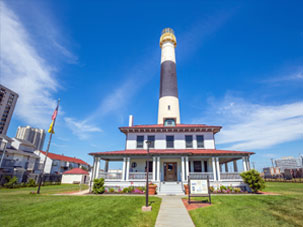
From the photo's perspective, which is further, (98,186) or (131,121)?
(131,121)

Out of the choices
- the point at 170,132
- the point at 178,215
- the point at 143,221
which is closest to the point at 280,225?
the point at 178,215

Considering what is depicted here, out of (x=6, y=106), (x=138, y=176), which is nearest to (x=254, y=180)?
(x=138, y=176)

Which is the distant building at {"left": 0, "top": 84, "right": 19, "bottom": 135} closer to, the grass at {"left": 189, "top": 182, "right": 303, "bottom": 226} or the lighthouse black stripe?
the lighthouse black stripe

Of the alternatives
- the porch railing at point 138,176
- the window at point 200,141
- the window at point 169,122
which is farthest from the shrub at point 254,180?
the window at point 169,122

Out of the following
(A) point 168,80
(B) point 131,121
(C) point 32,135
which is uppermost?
(C) point 32,135

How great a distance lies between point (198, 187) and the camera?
36.9 feet

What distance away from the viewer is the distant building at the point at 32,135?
333ft

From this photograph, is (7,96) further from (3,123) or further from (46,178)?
(46,178)

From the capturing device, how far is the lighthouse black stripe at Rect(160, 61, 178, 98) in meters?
28.2

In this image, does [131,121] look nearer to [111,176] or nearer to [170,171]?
[111,176]

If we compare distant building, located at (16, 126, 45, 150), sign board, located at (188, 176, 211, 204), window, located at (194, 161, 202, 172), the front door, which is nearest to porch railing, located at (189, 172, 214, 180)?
window, located at (194, 161, 202, 172)

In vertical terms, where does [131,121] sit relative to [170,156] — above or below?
above

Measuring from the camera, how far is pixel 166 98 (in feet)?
90.3

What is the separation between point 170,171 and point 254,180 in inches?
361
